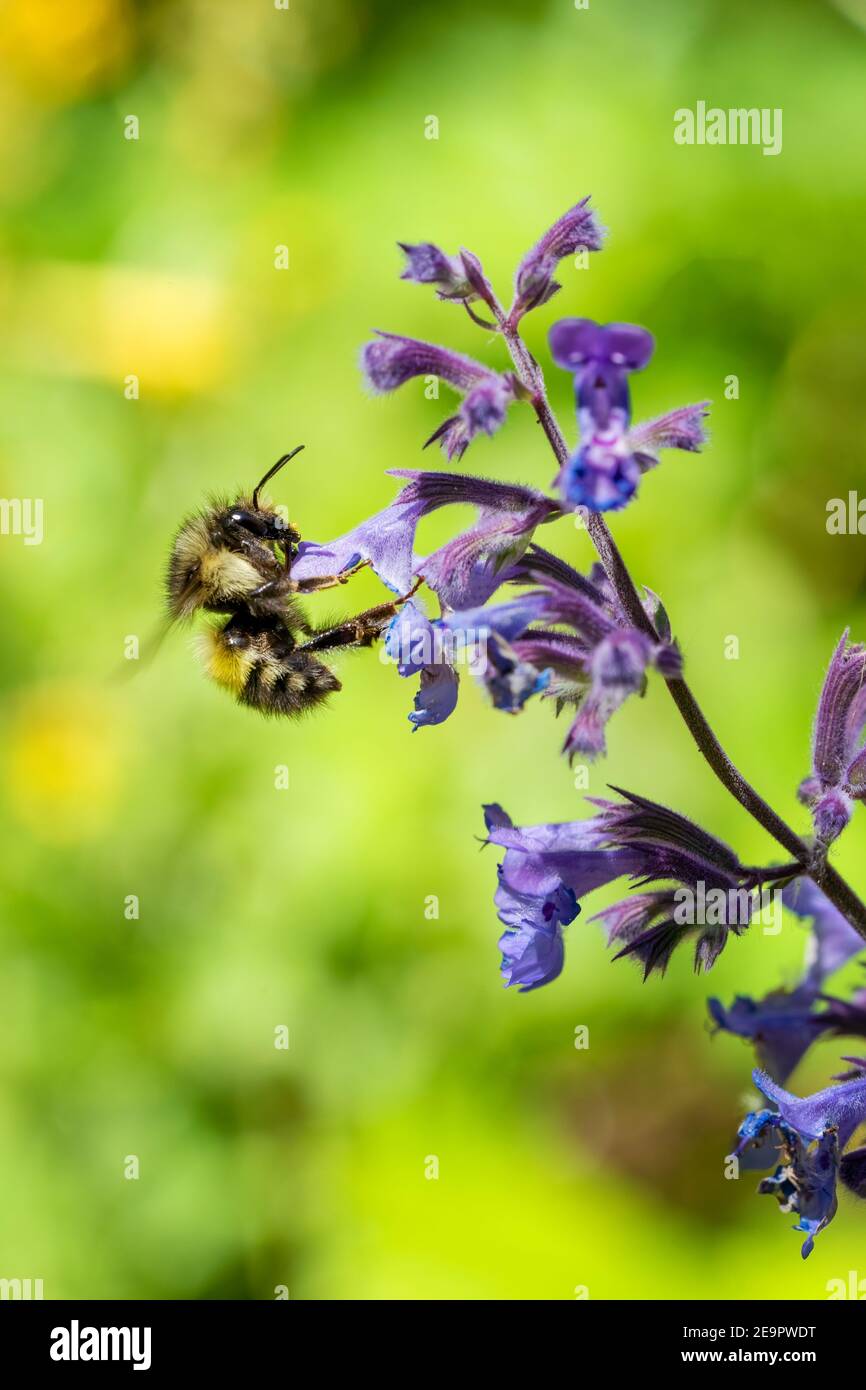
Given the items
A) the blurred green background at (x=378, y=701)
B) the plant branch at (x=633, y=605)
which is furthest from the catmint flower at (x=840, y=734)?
the blurred green background at (x=378, y=701)

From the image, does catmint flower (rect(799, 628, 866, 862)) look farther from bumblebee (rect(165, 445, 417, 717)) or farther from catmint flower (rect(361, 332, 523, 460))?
bumblebee (rect(165, 445, 417, 717))

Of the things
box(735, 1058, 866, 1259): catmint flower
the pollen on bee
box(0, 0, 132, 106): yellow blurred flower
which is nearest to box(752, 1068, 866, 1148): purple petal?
box(735, 1058, 866, 1259): catmint flower

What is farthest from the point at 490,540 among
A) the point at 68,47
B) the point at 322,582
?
the point at 68,47

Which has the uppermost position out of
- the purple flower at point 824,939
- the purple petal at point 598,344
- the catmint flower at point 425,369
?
the catmint flower at point 425,369

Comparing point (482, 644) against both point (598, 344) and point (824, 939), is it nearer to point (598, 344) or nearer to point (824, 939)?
point (598, 344)

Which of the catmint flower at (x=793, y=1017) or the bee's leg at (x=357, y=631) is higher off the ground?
the bee's leg at (x=357, y=631)

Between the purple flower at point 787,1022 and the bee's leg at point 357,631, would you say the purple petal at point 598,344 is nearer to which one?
the bee's leg at point 357,631

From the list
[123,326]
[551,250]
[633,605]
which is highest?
[123,326]
